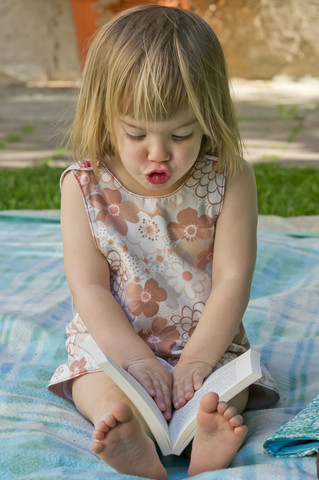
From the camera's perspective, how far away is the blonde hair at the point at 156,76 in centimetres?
137

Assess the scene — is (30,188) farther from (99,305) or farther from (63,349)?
(99,305)

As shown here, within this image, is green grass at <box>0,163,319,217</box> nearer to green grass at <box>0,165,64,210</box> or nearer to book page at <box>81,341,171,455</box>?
green grass at <box>0,165,64,210</box>

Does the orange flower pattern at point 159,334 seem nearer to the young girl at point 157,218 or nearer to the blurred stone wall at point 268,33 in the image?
the young girl at point 157,218

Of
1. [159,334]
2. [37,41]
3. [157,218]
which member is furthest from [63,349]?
[37,41]

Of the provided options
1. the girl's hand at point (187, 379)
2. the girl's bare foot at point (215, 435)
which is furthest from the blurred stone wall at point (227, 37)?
the girl's bare foot at point (215, 435)

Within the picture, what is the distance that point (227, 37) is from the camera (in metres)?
7.16

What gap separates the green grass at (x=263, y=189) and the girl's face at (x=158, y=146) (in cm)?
166

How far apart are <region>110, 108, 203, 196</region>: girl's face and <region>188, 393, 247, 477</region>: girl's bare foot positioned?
1.49ft

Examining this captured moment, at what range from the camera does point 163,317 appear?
5.11ft

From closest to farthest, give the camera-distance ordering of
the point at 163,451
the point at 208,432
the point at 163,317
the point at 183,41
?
the point at 208,432, the point at 163,451, the point at 183,41, the point at 163,317

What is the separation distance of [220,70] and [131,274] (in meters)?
0.45

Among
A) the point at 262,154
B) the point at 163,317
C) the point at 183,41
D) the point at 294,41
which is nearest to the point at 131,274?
the point at 163,317

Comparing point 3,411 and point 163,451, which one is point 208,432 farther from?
point 3,411

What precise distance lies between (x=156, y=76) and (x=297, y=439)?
67 centimetres
